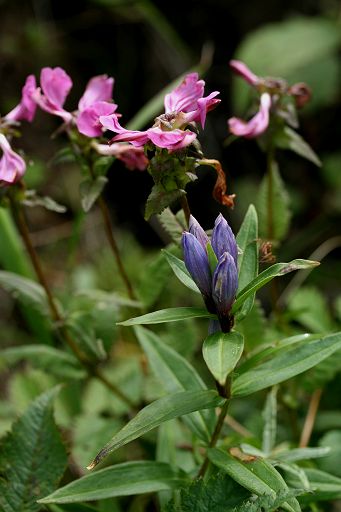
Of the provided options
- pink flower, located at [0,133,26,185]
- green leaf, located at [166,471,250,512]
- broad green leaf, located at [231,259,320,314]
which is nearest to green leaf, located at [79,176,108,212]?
pink flower, located at [0,133,26,185]

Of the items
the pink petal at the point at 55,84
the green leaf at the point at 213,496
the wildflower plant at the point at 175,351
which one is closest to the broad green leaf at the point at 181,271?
the wildflower plant at the point at 175,351

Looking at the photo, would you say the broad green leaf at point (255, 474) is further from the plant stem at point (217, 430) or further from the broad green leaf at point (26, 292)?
the broad green leaf at point (26, 292)

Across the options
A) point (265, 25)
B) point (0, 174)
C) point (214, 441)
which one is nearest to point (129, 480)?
point (214, 441)

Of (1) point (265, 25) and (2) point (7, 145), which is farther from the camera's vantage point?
(1) point (265, 25)

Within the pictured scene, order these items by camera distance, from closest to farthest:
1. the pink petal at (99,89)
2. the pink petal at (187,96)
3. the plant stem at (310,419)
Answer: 1. the pink petal at (187,96)
2. the pink petal at (99,89)
3. the plant stem at (310,419)

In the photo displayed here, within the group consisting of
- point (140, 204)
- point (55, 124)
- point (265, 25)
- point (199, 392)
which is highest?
point (199, 392)

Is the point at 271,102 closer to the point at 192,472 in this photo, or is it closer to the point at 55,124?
the point at 192,472
